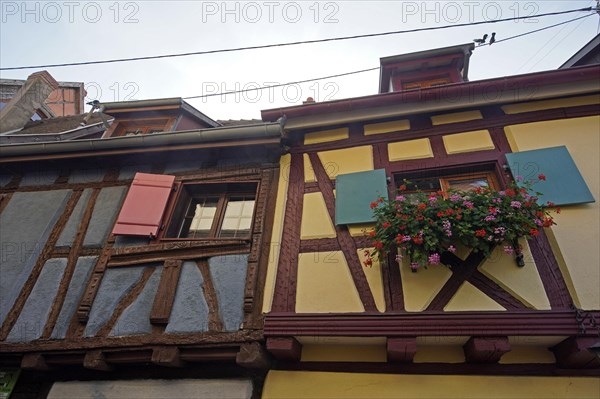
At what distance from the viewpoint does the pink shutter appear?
4.55m

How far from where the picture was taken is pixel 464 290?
338 cm

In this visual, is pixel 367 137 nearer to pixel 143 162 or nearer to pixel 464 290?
pixel 464 290

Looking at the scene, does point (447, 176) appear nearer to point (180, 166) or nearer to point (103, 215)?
point (180, 166)

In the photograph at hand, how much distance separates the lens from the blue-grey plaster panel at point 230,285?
3742 millimetres

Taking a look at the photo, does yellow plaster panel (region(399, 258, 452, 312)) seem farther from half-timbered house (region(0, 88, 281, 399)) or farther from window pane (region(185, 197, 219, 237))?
window pane (region(185, 197, 219, 237))

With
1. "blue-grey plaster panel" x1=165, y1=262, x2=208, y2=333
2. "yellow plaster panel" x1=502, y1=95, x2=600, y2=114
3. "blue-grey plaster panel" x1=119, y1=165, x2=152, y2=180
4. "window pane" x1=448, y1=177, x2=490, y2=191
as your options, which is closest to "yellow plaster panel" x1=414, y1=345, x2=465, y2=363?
"window pane" x1=448, y1=177, x2=490, y2=191

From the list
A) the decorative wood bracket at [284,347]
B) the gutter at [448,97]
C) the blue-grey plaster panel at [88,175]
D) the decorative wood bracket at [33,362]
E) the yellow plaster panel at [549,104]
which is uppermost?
the gutter at [448,97]

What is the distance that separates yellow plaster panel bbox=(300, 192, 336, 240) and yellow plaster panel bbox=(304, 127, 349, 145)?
95cm

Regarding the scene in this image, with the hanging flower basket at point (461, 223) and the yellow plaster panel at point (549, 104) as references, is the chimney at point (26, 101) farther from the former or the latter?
the yellow plaster panel at point (549, 104)

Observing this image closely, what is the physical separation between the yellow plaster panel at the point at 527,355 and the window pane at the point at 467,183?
176cm

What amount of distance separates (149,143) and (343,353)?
396cm

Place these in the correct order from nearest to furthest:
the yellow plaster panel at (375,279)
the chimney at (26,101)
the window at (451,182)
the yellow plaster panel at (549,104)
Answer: the yellow plaster panel at (375,279) < the window at (451,182) < the yellow plaster panel at (549,104) < the chimney at (26,101)

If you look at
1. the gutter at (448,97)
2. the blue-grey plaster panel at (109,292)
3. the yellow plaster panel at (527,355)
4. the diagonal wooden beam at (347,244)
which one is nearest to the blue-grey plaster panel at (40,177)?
the blue-grey plaster panel at (109,292)

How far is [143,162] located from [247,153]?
169cm
